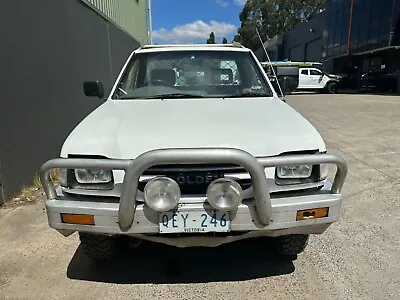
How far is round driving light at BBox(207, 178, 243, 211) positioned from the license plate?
0.08 meters

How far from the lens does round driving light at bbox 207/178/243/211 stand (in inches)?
83.0

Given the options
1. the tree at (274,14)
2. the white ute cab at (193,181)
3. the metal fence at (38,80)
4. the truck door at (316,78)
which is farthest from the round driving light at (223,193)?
the tree at (274,14)

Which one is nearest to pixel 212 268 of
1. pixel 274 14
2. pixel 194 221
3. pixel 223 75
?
pixel 194 221

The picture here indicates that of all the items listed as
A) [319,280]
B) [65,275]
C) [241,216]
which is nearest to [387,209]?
[319,280]

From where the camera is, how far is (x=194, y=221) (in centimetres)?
218

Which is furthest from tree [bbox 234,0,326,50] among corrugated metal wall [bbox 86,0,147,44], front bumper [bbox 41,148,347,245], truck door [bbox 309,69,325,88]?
front bumper [bbox 41,148,347,245]

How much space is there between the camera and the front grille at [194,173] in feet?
7.38

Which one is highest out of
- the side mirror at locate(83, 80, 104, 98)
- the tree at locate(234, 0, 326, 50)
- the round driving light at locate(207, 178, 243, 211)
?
the tree at locate(234, 0, 326, 50)

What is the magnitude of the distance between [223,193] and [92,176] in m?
0.89

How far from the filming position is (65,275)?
2.78 meters

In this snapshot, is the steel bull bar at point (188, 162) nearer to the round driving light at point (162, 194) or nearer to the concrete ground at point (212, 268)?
the round driving light at point (162, 194)

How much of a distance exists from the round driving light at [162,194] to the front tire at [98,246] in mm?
780

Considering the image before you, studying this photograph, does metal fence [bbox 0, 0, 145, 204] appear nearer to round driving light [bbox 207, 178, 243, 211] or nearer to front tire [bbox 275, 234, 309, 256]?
round driving light [bbox 207, 178, 243, 211]

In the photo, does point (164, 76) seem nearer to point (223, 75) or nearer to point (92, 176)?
point (223, 75)
